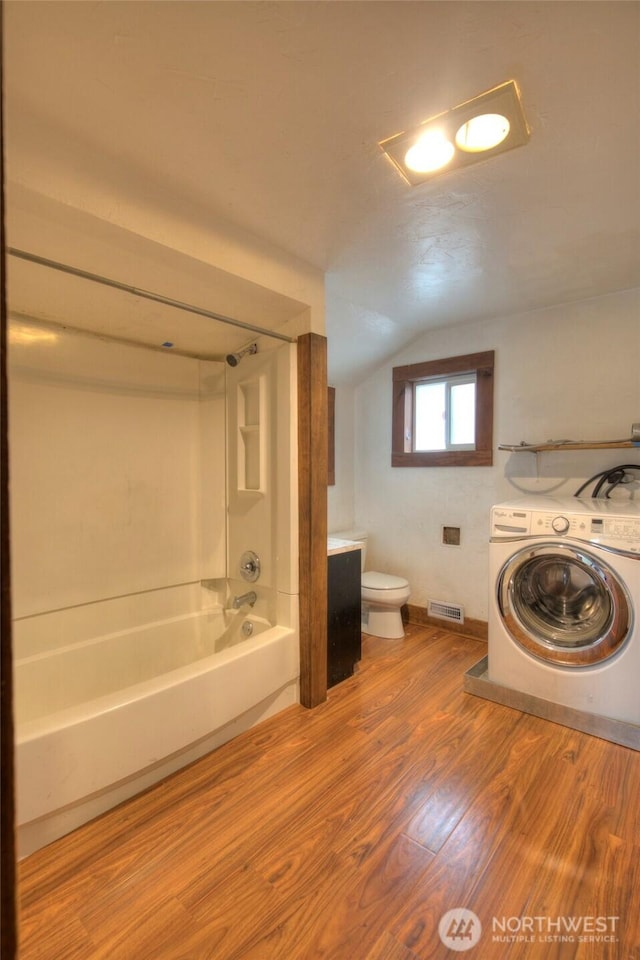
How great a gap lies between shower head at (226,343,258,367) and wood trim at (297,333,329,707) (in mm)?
386

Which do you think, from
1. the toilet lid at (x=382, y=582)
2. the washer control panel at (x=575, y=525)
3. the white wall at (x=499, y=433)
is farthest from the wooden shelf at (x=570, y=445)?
the toilet lid at (x=382, y=582)

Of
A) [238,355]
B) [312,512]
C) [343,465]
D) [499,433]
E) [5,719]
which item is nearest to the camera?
[5,719]

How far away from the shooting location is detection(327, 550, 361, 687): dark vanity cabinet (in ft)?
7.17

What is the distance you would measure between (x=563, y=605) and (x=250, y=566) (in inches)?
63.2

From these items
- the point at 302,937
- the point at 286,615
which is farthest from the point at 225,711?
the point at 302,937

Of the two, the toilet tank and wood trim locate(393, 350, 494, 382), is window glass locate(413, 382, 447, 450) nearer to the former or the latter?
wood trim locate(393, 350, 494, 382)

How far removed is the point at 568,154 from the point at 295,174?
85 cm

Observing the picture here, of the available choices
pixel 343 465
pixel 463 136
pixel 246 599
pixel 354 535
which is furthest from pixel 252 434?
pixel 463 136

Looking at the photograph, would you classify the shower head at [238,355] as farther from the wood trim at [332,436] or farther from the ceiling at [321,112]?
the wood trim at [332,436]

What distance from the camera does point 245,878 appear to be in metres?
1.18

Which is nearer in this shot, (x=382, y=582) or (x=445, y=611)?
(x=382, y=582)

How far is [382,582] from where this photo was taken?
284 centimetres

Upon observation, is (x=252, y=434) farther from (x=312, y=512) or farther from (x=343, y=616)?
(x=343, y=616)

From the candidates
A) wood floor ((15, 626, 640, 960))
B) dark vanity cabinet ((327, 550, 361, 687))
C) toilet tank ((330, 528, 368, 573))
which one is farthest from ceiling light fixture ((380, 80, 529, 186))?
toilet tank ((330, 528, 368, 573))
